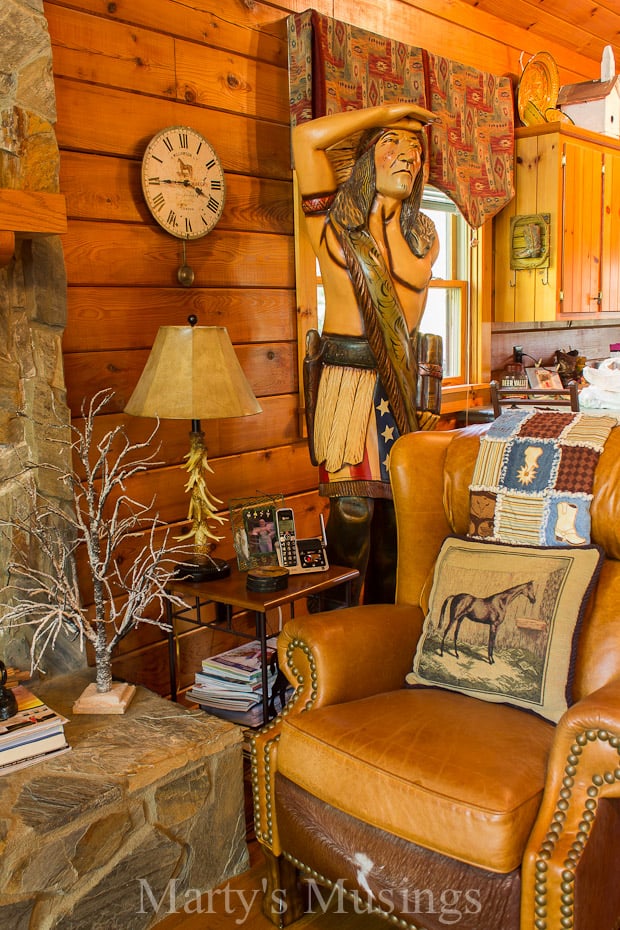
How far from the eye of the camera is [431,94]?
3.19m

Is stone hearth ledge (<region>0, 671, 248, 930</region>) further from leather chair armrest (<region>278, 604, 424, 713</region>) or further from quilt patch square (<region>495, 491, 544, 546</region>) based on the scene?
quilt patch square (<region>495, 491, 544, 546</region>)

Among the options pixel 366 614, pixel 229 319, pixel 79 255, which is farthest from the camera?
pixel 229 319

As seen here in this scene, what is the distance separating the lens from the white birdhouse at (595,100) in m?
4.02

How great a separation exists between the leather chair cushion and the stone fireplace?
85cm

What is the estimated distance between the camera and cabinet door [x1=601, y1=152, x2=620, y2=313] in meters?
4.19

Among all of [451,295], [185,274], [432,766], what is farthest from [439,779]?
[451,295]

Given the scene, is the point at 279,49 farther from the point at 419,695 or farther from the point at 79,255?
the point at 419,695

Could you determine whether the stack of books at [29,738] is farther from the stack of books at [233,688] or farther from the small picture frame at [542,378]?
the small picture frame at [542,378]

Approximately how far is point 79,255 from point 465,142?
5.89 ft

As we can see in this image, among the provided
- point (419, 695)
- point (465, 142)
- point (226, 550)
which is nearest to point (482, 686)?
point (419, 695)

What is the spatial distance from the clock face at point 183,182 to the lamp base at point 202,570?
959 mm

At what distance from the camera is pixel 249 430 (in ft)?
9.29

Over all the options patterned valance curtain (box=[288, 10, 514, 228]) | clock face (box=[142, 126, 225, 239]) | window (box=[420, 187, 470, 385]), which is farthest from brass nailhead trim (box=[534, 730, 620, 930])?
window (box=[420, 187, 470, 385])

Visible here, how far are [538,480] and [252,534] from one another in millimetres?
836
